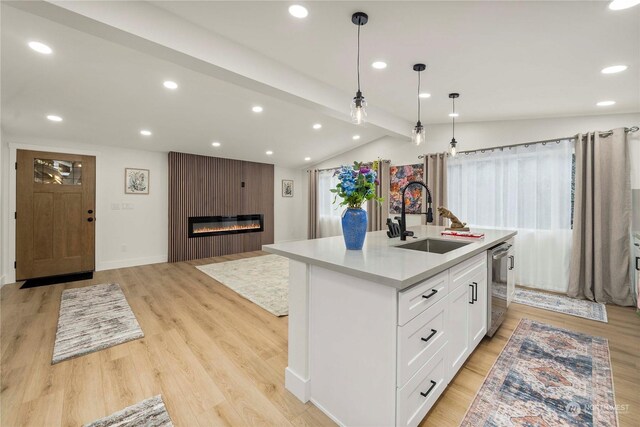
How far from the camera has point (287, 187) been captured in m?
7.69

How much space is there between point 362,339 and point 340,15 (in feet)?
6.86

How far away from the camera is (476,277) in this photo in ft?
6.77

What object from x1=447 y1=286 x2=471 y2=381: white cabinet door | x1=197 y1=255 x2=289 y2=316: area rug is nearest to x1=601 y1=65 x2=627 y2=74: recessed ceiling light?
x1=447 y1=286 x2=471 y2=381: white cabinet door

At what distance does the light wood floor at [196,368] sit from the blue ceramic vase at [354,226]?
105 cm

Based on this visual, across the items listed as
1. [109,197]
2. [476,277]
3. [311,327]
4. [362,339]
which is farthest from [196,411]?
[109,197]

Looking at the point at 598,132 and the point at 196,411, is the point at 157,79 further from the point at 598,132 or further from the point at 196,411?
the point at 598,132

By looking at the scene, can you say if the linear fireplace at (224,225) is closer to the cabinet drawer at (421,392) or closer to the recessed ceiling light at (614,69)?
the cabinet drawer at (421,392)

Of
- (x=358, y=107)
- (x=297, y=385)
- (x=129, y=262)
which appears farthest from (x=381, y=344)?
(x=129, y=262)

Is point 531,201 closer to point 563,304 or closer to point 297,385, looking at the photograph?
point 563,304

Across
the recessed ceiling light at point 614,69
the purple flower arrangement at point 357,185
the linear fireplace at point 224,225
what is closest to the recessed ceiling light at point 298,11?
the purple flower arrangement at point 357,185

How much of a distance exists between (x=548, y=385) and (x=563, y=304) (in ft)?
6.53

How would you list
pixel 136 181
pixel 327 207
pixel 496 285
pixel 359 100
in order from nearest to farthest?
1. pixel 359 100
2. pixel 496 285
3. pixel 136 181
4. pixel 327 207

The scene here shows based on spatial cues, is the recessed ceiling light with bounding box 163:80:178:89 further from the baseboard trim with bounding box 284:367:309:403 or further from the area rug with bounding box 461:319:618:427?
the area rug with bounding box 461:319:618:427

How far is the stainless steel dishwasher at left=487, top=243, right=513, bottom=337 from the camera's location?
7.55 feet
